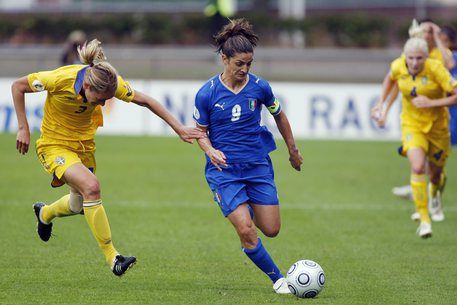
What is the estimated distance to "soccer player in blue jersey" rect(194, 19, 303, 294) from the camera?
293 inches

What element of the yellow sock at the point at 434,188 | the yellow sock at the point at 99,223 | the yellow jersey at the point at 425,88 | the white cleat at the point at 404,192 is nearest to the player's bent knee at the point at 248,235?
the yellow sock at the point at 99,223

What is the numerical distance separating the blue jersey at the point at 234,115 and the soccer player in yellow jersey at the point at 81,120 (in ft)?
0.60

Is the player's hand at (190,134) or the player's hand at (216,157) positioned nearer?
the player's hand at (216,157)

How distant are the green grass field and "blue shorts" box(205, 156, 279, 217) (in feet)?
2.44

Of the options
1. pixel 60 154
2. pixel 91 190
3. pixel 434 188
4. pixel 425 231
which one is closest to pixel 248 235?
pixel 91 190

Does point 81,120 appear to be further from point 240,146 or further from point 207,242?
point 207,242

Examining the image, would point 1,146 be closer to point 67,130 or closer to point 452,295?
point 67,130

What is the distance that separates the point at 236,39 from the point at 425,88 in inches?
138

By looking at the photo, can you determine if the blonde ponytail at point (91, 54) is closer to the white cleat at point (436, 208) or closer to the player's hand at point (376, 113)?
the player's hand at point (376, 113)

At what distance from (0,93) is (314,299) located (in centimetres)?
1408

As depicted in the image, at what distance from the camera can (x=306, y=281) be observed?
733 cm

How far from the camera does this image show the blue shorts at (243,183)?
7.51 m

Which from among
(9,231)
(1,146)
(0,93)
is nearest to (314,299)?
(9,231)

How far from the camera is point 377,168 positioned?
1669 cm
